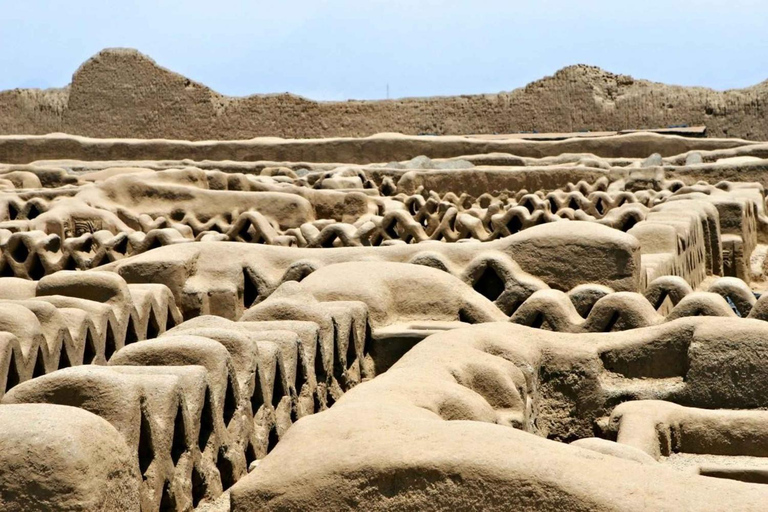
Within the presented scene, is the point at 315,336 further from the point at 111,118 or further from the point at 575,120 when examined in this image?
the point at 111,118

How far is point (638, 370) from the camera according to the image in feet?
19.8

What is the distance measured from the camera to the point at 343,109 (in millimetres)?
27312

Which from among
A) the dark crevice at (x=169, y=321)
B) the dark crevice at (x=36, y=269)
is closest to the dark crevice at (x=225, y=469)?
the dark crevice at (x=169, y=321)

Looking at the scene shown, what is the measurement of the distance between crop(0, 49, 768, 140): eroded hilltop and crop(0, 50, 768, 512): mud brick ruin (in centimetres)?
736

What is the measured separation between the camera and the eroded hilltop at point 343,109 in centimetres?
2530

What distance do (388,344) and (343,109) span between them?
66.9 ft

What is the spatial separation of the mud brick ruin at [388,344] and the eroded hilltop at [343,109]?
7.36 m

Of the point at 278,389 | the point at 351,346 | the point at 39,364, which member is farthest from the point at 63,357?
the point at 278,389

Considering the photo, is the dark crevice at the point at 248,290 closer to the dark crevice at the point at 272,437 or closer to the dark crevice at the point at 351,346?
the dark crevice at the point at 351,346

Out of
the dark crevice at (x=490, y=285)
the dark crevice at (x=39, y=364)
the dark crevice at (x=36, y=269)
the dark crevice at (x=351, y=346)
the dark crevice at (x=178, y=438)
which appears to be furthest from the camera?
the dark crevice at (x=36, y=269)

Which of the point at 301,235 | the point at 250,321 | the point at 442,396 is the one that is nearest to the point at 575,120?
the point at 301,235

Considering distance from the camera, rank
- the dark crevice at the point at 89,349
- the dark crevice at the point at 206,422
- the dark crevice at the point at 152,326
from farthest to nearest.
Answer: the dark crevice at the point at 152,326
the dark crevice at the point at 89,349
the dark crevice at the point at 206,422

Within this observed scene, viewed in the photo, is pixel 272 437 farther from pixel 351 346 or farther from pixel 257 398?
pixel 351 346

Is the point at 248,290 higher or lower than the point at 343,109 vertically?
lower
